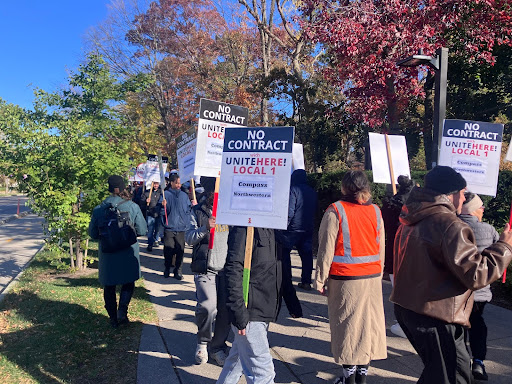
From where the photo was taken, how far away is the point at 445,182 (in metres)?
2.49

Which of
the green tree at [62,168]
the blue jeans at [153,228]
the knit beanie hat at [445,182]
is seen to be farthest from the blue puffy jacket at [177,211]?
the knit beanie hat at [445,182]

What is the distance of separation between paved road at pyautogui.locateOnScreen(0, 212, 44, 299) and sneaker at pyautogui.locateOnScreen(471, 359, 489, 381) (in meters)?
6.99

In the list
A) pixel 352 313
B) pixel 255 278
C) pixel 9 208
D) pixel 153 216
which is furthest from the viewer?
pixel 9 208

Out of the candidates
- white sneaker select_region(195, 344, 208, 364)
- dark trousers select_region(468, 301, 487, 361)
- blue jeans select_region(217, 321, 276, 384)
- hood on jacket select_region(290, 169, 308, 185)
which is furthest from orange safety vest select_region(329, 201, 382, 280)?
hood on jacket select_region(290, 169, 308, 185)

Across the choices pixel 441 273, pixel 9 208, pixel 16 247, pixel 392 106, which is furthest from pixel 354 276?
pixel 9 208

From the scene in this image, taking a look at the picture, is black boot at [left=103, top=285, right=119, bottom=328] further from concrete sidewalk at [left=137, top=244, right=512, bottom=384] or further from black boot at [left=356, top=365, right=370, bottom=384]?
black boot at [left=356, top=365, right=370, bottom=384]

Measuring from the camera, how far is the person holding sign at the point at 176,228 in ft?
24.7

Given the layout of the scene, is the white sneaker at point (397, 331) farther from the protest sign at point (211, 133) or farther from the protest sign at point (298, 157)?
the protest sign at point (298, 157)

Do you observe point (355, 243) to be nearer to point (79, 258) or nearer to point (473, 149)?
point (473, 149)

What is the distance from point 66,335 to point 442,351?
4.28 meters

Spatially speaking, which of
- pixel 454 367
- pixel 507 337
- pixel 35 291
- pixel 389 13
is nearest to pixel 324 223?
pixel 454 367

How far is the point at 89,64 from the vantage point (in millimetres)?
10141

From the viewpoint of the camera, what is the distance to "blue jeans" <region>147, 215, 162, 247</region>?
10.3 metres

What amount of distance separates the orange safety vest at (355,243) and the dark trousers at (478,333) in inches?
42.8
